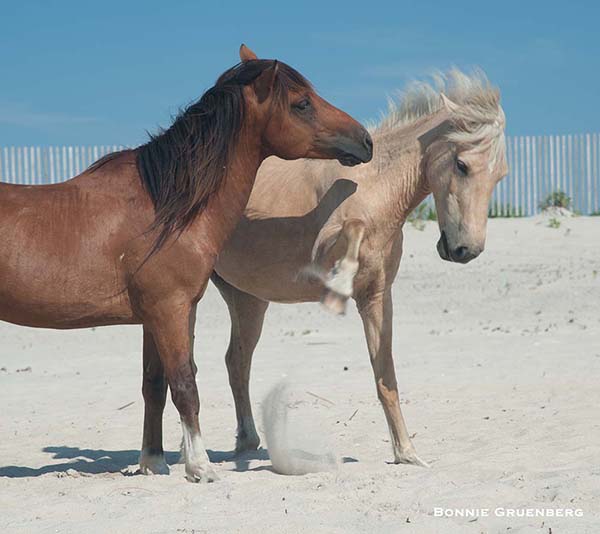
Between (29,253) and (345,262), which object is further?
(345,262)

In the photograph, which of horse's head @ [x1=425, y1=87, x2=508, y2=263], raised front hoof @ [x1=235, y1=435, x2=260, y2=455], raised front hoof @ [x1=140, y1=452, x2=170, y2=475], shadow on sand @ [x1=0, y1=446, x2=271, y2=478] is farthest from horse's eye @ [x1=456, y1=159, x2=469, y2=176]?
raised front hoof @ [x1=235, y1=435, x2=260, y2=455]

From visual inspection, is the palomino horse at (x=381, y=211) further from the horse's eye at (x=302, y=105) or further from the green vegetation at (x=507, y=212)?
the green vegetation at (x=507, y=212)

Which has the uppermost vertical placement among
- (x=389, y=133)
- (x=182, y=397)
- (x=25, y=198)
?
(x=389, y=133)

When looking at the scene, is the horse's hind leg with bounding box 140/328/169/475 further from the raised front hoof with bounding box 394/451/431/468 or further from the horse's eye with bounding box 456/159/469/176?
the horse's eye with bounding box 456/159/469/176

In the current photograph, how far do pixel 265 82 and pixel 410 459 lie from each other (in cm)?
239

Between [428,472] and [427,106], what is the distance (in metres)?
2.30

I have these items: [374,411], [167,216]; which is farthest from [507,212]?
[167,216]

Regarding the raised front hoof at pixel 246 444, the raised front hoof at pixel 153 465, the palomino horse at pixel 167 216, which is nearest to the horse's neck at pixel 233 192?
the palomino horse at pixel 167 216

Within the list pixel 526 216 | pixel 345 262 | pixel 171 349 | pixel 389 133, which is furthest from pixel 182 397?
pixel 526 216

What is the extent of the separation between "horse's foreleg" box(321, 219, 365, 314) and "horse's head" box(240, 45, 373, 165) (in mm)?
433

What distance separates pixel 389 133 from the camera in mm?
6504

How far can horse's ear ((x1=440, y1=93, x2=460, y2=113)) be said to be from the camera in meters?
6.06

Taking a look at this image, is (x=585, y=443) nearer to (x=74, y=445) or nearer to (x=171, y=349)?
(x=171, y=349)

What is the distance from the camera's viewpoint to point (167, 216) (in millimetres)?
5539
